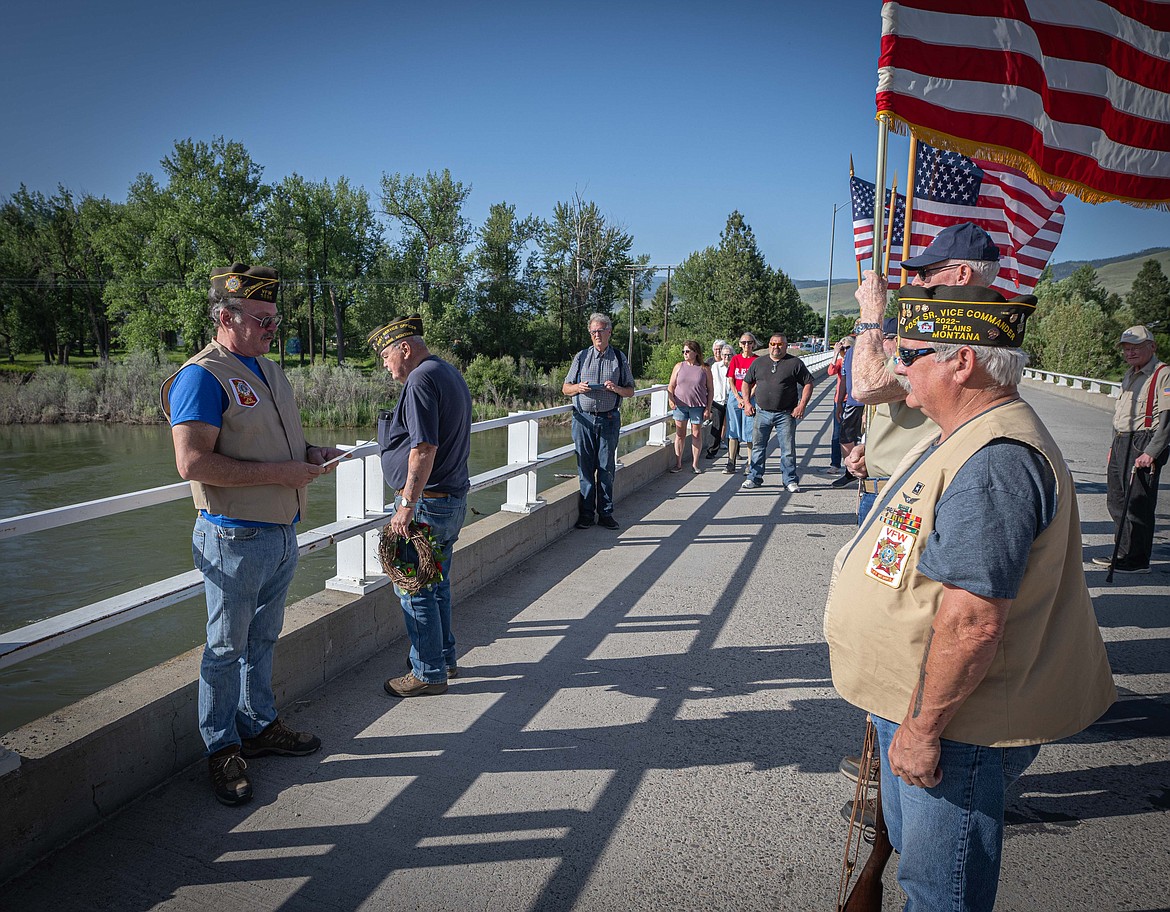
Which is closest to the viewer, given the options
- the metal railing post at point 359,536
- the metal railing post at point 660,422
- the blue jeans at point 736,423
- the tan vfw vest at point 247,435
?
the tan vfw vest at point 247,435

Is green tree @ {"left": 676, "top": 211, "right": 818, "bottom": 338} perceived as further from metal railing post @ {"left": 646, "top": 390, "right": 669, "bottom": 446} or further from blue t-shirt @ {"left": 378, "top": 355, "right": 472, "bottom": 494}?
blue t-shirt @ {"left": 378, "top": 355, "right": 472, "bottom": 494}

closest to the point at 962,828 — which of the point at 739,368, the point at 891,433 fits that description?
the point at 891,433

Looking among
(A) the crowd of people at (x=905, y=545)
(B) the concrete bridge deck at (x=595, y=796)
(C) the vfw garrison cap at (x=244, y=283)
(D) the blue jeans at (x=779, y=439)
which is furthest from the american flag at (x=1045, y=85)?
(D) the blue jeans at (x=779, y=439)

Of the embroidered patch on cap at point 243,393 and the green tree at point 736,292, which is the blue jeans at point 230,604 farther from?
the green tree at point 736,292

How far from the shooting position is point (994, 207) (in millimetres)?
7469

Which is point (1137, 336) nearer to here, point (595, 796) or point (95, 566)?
point (595, 796)

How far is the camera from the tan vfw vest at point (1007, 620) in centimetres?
186

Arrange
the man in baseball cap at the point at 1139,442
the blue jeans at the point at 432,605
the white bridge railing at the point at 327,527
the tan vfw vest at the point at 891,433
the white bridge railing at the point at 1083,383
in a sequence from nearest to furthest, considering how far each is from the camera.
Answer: the white bridge railing at the point at 327,527 → the blue jeans at the point at 432,605 → the tan vfw vest at the point at 891,433 → the man in baseball cap at the point at 1139,442 → the white bridge railing at the point at 1083,383

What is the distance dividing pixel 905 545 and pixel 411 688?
2.95m

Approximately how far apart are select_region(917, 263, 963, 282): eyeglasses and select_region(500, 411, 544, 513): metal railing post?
4239 millimetres

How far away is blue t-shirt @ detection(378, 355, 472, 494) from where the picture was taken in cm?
392

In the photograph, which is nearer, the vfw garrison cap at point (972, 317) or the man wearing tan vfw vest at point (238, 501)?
the vfw garrison cap at point (972, 317)

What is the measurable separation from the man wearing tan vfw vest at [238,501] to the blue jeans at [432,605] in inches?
30.5

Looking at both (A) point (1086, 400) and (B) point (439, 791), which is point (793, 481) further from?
(A) point (1086, 400)
